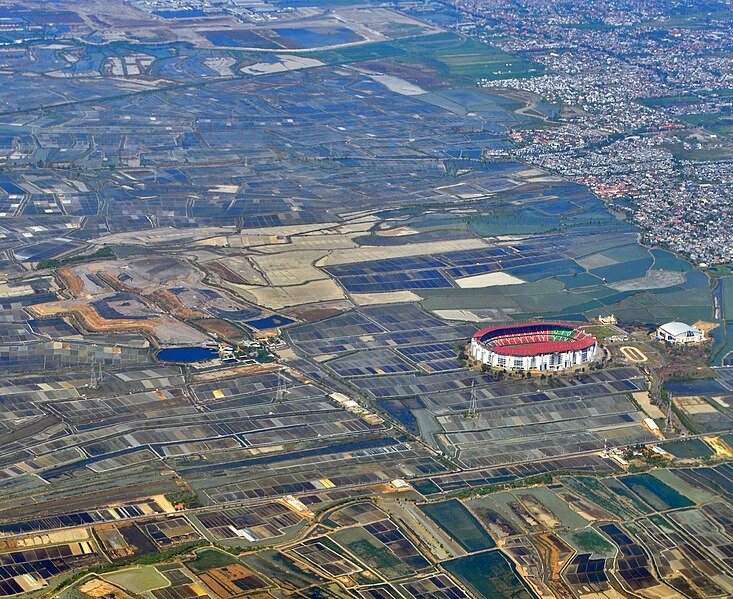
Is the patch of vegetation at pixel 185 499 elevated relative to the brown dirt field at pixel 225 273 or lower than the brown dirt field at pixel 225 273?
elevated

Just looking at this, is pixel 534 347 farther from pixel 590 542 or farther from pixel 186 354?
pixel 590 542

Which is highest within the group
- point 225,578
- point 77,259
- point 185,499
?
point 225,578

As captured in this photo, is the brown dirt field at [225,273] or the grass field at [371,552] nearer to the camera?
the grass field at [371,552]

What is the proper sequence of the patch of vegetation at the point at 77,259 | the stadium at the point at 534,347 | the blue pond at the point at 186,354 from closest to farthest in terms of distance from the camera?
the stadium at the point at 534,347
the blue pond at the point at 186,354
the patch of vegetation at the point at 77,259

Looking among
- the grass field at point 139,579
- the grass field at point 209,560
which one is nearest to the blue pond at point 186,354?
the grass field at point 209,560

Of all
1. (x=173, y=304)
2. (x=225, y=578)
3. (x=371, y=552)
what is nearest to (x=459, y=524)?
(x=371, y=552)

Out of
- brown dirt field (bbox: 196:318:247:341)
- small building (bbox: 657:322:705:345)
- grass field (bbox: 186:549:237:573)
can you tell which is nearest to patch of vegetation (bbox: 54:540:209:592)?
grass field (bbox: 186:549:237:573)

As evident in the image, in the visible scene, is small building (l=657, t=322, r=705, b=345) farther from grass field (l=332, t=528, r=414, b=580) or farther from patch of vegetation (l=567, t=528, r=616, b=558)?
grass field (l=332, t=528, r=414, b=580)

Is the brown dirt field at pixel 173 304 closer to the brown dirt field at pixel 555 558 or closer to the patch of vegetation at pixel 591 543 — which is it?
the brown dirt field at pixel 555 558
